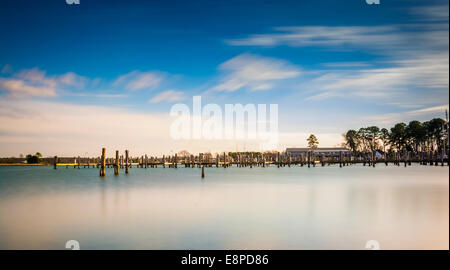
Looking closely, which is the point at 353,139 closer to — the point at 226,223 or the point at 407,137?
the point at 407,137

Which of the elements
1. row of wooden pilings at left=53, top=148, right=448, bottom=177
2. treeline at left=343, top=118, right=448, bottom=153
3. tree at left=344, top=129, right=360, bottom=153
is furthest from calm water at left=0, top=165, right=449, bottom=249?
tree at left=344, top=129, right=360, bottom=153

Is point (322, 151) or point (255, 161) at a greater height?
point (322, 151)

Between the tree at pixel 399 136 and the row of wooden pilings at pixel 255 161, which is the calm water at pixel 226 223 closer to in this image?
the row of wooden pilings at pixel 255 161

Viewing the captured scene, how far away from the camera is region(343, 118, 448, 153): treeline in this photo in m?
83.9

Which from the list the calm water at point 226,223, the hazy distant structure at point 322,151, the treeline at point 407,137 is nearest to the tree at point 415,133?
the treeline at point 407,137

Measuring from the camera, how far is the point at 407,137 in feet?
286

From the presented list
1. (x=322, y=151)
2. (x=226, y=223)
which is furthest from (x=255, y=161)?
(x=226, y=223)

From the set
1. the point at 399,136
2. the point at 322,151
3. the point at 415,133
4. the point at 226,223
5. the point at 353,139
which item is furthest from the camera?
the point at 353,139

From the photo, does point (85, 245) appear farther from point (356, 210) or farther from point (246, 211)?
point (356, 210)

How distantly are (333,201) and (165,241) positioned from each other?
11.3 meters

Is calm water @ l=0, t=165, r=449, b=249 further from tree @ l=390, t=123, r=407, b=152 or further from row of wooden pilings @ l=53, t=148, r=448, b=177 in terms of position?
tree @ l=390, t=123, r=407, b=152
